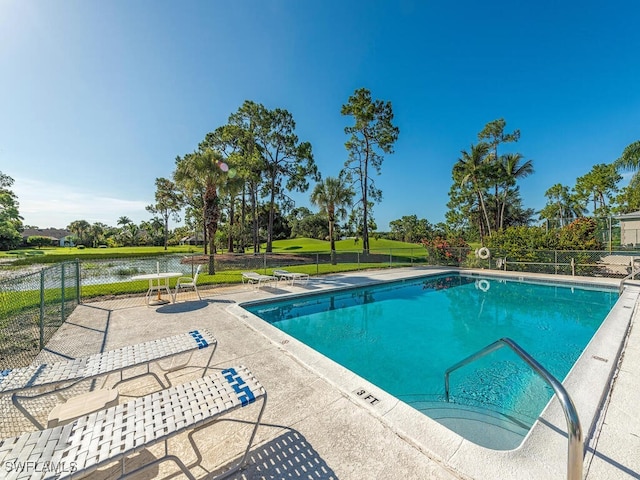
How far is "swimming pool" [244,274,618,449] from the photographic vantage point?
345cm

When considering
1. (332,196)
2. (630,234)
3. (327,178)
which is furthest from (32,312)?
(630,234)

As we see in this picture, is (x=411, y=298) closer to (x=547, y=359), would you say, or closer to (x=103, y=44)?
(x=547, y=359)

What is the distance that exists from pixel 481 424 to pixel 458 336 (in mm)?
3340

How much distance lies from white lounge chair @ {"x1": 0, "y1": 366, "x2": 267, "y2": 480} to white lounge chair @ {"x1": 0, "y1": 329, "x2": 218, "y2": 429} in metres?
0.63

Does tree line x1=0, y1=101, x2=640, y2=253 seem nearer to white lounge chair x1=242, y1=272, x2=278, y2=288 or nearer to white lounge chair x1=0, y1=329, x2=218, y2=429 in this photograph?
white lounge chair x1=242, y1=272, x2=278, y2=288

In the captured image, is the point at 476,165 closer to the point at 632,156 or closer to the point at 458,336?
the point at 632,156

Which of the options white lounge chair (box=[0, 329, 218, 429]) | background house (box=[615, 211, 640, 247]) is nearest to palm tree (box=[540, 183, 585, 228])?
background house (box=[615, 211, 640, 247])

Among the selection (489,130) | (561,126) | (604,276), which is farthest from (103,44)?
(489,130)

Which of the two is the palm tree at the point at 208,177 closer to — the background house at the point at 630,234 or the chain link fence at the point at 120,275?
the chain link fence at the point at 120,275

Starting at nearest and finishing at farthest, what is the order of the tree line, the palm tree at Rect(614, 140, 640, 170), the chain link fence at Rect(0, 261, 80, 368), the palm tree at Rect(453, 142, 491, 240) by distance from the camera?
1. the chain link fence at Rect(0, 261, 80, 368)
2. the tree line
3. the palm tree at Rect(614, 140, 640, 170)
4. the palm tree at Rect(453, 142, 491, 240)

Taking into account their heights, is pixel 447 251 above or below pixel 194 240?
below

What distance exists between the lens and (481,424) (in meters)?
2.91

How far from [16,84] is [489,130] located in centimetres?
2760

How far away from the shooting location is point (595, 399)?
270cm
